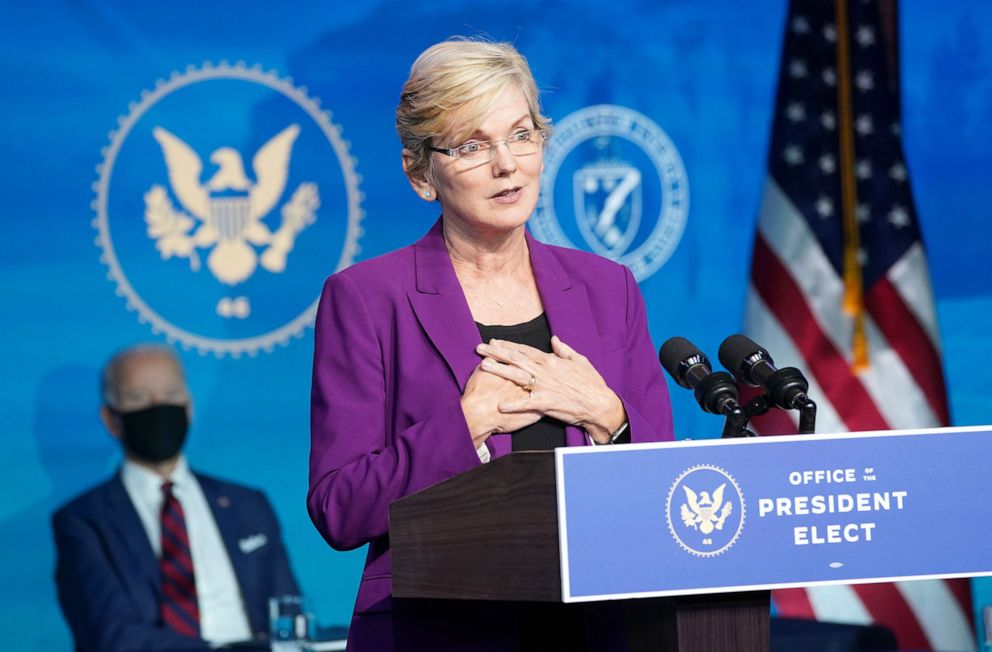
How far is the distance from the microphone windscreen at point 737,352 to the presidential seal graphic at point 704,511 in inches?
15.8

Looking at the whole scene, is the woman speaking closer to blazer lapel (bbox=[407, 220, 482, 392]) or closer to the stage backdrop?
blazer lapel (bbox=[407, 220, 482, 392])

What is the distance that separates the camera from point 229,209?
13.9 ft

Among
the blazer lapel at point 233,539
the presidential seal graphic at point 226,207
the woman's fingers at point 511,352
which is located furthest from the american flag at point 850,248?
the woman's fingers at point 511,352

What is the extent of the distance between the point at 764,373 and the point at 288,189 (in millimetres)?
2802

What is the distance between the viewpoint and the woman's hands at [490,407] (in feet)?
5.63

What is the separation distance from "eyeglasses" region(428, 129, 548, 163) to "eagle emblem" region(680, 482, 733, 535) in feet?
2.24

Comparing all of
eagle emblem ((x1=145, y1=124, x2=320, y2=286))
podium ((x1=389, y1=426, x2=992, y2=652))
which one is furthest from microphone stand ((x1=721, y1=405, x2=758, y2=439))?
eagle emblem ((x1=145, y1=124, x2=320, y2=286))

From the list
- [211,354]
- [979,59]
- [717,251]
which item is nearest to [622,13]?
[717,251]

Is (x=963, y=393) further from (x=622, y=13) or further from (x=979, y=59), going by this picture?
(x=622, y=13)

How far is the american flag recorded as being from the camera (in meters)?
4.75

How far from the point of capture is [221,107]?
4215mm

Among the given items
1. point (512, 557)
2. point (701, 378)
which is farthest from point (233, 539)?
point (512, 557)

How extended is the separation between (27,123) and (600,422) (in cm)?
291

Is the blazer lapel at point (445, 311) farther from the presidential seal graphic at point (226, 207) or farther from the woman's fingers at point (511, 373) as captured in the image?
the presidential seal graphic at point (226, 207)
